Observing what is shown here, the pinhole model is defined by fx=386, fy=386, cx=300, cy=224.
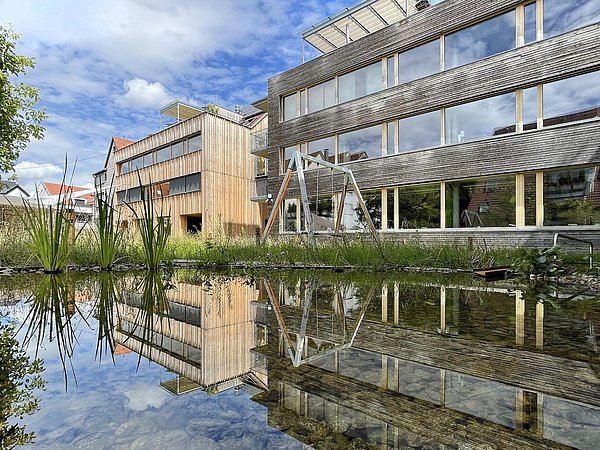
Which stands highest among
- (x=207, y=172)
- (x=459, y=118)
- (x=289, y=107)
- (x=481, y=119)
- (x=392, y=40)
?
(x=392, y=40)

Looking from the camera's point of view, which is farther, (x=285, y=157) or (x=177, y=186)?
(x=177, y=186)

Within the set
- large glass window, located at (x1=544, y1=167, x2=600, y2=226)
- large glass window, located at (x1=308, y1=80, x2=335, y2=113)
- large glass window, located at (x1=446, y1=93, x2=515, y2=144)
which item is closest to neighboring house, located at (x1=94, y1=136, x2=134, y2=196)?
large glass window, located at (x1=308, y1=80, x2=335, y2=113)

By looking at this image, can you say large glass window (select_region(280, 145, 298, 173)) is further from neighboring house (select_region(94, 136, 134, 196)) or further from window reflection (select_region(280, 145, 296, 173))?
neighboring house (select_region(94, 136, 134, 196))

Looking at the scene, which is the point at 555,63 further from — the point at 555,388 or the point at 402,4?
the point at 555,388

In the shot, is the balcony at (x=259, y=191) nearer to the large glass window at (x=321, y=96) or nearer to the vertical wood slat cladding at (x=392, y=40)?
the vertical wood slat cladding at (x=392, y=40)

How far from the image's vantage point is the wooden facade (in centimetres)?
2055

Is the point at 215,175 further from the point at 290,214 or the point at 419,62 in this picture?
the point at 419,62

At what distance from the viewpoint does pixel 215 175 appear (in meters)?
20.7

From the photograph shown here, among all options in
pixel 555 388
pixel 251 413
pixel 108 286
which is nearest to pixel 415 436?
pixel 251 413

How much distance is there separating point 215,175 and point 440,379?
19.9 m

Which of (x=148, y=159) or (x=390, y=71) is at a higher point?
(x=390, y=71)

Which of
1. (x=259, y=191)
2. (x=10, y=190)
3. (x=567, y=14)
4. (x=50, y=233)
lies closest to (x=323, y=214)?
(x=259, y=191)

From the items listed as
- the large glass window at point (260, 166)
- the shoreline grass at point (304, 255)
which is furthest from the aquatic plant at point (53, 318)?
the large glass window at point (260, 166)

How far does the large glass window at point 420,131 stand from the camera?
1352 centimetres
